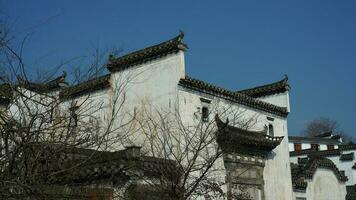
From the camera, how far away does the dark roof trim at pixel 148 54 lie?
16688mm

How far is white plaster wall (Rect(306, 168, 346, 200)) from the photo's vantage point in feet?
80.1

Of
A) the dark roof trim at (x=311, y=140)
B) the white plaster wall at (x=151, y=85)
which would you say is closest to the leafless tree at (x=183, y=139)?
the white plaster wall at (x=151, y=85)

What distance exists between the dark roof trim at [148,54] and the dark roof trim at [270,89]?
→ 762 cm

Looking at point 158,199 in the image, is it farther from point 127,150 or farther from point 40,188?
point 40,188

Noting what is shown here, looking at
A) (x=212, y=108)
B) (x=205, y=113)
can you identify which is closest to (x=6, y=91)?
(x=205, y=113)

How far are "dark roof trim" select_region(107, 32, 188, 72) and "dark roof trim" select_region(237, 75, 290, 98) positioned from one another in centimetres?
762

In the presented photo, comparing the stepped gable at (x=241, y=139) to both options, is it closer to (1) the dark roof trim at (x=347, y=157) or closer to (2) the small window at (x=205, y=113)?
(2) the small window at (x=205, y=113)

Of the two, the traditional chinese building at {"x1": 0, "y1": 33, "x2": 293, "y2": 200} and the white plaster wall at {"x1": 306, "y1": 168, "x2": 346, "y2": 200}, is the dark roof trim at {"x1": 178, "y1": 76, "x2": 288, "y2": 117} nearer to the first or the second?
the traditional chinese building at {"x1": 0, "y1": 33, "x2": 293, "y2": 200}

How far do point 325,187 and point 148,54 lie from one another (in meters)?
13.3

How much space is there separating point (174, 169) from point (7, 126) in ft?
23.7

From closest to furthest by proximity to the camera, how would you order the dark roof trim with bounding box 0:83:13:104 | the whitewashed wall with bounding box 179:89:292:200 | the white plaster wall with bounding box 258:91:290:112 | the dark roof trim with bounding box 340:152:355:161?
1. the dark roof trim with bounding box 0:83:13:104
2. the whitewashed wall with bounding box 179:89:292:200
3. the white plaster wall with bounding box 258:91:290:112
4. the dark roof trim with bounding box 340:152:355:161

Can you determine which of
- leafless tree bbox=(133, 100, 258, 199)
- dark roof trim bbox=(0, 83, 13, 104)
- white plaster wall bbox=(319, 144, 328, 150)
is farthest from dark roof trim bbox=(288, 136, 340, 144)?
dark roof trim bbox=(0, 83, 13, 104)

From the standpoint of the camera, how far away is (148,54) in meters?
17.4

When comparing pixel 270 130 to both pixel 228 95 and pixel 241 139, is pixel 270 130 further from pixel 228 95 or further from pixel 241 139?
pixel 228 95
